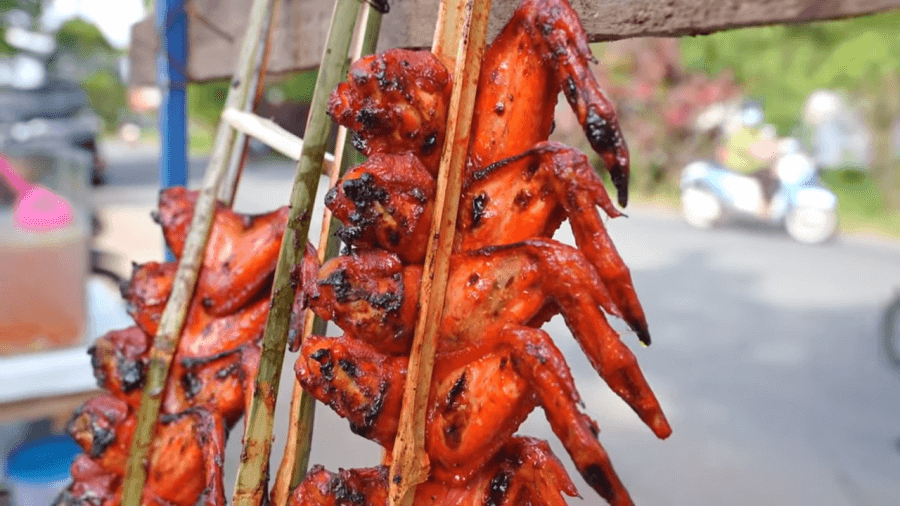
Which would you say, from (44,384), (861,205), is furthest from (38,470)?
(861,205)

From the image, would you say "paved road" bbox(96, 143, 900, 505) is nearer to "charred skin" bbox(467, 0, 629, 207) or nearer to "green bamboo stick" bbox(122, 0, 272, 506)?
"green bamboo stick" bbox(122, 0, 272, 506)

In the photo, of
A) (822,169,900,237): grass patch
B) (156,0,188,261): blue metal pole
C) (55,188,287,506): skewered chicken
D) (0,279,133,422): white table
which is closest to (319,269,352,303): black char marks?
(55,188,287,506): skewered chicken

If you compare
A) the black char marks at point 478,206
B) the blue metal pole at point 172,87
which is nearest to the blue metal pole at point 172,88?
the blue metal pole at point 172,87

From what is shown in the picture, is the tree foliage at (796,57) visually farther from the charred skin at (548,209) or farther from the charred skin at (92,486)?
the charred skin at (92,486)

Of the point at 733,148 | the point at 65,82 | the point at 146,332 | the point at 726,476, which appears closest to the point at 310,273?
the point at 146,332

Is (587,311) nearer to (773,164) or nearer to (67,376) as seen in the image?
(67,376)
